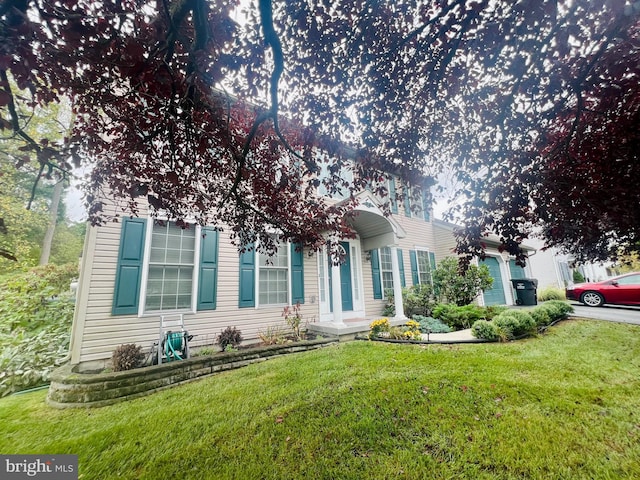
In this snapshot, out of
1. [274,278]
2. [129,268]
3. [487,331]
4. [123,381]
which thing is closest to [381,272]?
[487,331]

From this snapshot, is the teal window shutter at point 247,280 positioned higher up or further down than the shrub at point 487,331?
higher up

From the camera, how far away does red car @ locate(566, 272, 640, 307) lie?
1027cm

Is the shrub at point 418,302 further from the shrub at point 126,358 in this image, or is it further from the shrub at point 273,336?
the shrub at point 126,358

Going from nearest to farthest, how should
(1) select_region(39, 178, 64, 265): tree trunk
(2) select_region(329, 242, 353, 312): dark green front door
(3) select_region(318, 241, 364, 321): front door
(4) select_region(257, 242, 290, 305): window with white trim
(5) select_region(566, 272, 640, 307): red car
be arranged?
(4) select_region(257, 242, 290, 305): window with white trim
(3) select_region(318, 241, 364, 321): front door
(2) select_region(329, 242, 353, 312): dark green front door
(5) select_region(566, 272, 640, 307): red car
(1) select_region(39, 178, 64, 265): tree trunk

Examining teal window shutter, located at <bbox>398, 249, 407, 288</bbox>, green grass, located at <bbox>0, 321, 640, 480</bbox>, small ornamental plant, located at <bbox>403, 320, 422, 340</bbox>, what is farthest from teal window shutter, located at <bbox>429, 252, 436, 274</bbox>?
green grass, located at <bbox>0, 321, 640, 480</bbox>

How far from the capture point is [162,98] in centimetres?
249

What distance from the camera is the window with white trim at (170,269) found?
5.57 meters

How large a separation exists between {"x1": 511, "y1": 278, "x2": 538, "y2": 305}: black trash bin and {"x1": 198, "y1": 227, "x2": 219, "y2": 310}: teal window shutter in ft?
43.9

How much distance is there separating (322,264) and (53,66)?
675 centimetres

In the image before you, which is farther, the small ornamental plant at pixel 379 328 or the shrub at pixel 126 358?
the small ornamental plant at pixel 379 328

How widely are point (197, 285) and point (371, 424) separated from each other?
183 inches

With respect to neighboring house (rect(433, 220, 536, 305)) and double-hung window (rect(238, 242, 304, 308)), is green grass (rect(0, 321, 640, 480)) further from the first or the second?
neighboring house (rect(433, 220, 536, 305))

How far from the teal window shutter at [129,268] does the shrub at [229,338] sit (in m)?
1.77

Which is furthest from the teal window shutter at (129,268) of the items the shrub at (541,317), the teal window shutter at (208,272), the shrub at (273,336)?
the shrub at (541,317)
